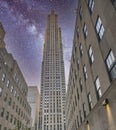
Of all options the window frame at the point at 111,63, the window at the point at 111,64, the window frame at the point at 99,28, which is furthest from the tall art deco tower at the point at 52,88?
the window at the point at 111,64

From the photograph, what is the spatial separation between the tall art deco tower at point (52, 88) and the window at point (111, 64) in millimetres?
141692

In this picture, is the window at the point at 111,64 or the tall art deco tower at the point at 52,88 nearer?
the window at the point at 111,64

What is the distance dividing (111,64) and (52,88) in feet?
498

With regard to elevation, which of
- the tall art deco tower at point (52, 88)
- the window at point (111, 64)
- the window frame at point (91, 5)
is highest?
the tall art deco tower at point (52, 88)

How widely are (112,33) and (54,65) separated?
541 ft

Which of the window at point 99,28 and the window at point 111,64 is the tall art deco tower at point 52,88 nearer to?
the window at point 99,28

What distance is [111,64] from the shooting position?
1104 centimetres

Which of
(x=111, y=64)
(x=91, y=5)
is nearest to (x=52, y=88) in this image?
(x=91, y=5)

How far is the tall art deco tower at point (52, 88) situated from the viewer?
5602 inches

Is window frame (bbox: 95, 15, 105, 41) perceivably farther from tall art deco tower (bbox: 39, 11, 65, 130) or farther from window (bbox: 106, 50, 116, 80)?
tall art deco tower (bbox: 39, 11, 65, 130)

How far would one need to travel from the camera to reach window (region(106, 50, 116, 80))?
419 inches

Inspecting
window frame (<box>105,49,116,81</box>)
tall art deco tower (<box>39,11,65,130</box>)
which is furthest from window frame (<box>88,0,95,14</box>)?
tall art deco tower (<box>39,11,65,130</box>)

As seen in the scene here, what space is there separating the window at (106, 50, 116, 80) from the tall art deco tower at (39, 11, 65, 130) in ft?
465

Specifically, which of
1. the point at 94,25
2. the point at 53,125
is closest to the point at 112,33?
the point at 94,25
